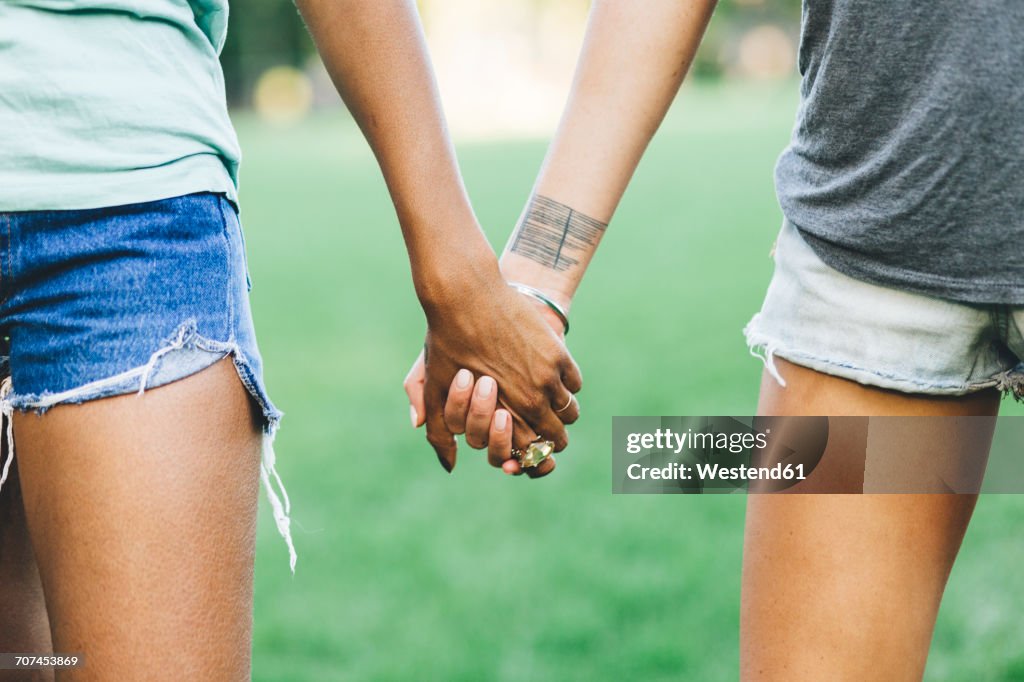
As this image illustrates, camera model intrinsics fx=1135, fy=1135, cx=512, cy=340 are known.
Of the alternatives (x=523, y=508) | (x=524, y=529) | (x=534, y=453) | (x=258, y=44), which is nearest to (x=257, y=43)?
(x=258, y=44)

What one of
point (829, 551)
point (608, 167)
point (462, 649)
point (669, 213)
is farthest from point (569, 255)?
point (669, 213)

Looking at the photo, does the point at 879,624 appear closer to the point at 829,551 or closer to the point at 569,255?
the point at 829,551

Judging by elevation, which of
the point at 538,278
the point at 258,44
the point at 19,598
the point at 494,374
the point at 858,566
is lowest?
the point at 258,44

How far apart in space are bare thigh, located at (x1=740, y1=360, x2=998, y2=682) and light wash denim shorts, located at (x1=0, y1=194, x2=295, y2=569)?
0.88 m

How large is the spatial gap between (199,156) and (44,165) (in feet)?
0.65

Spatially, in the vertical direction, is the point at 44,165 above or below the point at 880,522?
above

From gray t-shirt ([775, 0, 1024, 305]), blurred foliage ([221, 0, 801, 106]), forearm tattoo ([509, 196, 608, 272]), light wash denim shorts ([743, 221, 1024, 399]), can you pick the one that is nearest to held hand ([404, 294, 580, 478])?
forearm tattoo ([509, 196, 608, 272])

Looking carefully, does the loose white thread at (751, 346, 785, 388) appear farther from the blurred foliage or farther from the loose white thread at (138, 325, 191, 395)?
the blurred foliage

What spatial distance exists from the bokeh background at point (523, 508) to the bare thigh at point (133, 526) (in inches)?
73.0

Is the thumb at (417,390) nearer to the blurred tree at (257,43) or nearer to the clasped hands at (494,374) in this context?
the clasped hands at (494,374)

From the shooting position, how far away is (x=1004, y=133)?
1424 mm

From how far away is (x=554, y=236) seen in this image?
7.19 feet

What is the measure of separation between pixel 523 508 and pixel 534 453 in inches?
91.1

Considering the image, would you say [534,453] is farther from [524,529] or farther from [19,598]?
[524,529]
